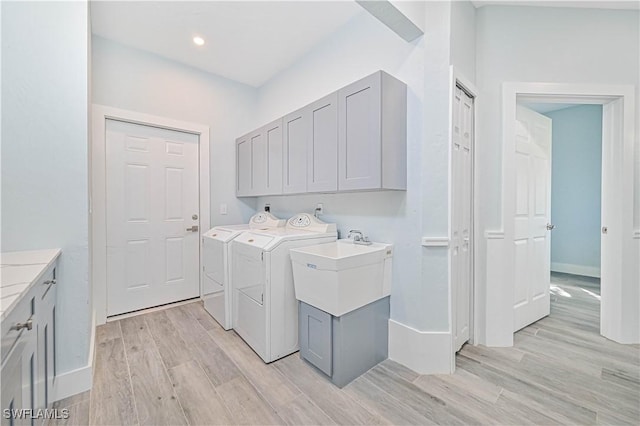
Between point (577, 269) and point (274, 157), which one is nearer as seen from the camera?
point (274, 157)

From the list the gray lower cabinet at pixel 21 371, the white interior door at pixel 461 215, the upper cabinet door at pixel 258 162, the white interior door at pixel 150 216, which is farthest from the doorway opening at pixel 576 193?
the gray lower cabinet at pixel 21 371

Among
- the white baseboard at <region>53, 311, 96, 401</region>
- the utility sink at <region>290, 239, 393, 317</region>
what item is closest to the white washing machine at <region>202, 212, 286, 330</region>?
the utility sink at <region>290, 239, 393, 317</region>

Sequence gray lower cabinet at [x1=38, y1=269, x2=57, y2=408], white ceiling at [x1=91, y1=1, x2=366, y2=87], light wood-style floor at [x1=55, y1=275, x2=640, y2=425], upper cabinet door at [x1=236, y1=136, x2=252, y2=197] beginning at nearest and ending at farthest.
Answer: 1. gray lower cabinet at [x1=38, y1=269, x2=57, y2=408]
2. light wood-style floor at [x1=55, y1=275, x2=640, y2=425]
3. white ceiling at [x1=91, y1=1, x2=366, y2=87]
4. upper cabinet door at [x1=236, y1=136, x2=252, y2=197]

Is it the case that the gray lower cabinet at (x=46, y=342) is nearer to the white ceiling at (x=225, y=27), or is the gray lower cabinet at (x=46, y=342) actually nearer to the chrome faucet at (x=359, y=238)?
the chrome faucet at (x=359, y=238)

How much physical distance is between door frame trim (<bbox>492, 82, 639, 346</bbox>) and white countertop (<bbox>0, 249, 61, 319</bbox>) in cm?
265

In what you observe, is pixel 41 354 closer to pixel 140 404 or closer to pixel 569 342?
pixel 140 404

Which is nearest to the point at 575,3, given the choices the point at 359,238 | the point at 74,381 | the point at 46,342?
the point at 359,238

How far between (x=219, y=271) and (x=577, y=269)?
17.6 feet

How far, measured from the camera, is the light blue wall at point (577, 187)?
409 cm

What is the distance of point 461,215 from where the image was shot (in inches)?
79.4

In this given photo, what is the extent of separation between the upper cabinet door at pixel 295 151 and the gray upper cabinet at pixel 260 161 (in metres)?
0.09

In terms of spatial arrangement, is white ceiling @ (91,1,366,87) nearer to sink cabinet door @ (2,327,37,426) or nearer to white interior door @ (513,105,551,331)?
white interior door @ (513,105,551,331)

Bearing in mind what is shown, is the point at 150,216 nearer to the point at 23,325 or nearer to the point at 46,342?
the point at 46,342

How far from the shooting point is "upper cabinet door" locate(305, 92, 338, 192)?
2090 mm
